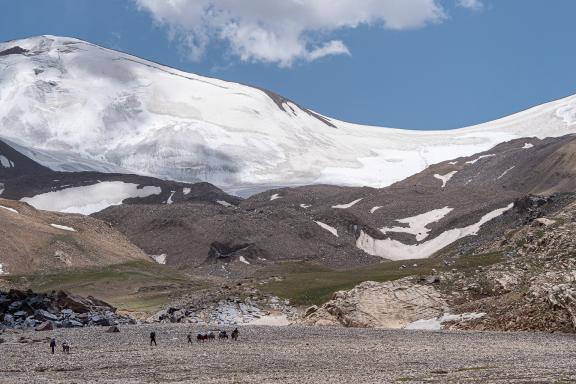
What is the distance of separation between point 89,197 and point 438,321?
460ft

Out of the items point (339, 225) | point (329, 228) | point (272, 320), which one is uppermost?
point (339, 225)

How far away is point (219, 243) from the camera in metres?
109

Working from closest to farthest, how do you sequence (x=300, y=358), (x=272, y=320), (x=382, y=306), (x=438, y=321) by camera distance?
1. (x=300, y=358)
2. (x=438, y=321)
3. (x=382, y=306)
4. (x=272, y=320)

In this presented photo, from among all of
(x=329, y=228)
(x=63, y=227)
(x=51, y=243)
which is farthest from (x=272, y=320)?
(x=329, y=228)

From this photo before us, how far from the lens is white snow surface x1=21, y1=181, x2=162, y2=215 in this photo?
6487 inches

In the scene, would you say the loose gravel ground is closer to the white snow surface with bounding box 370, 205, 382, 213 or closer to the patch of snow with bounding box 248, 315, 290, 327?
the patch of snow with bounding box 248, 315, 290, 327

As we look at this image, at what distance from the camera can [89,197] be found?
171750mm

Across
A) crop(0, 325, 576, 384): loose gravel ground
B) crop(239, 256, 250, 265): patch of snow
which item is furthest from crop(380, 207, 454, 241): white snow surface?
crop(0, 325, 576, 384): loose gravel ground

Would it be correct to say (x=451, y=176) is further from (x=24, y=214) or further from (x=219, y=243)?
(x=24, y=214)

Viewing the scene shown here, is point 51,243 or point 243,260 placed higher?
point 51,243

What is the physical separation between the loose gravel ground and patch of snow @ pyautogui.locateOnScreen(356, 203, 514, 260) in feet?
258

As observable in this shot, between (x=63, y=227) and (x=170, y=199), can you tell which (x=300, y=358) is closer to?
(x=63, y=227)

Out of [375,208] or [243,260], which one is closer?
[243,260]

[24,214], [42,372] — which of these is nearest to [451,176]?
[24,214]
